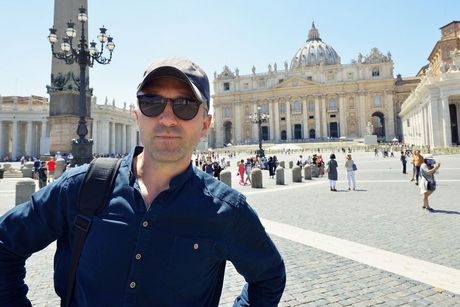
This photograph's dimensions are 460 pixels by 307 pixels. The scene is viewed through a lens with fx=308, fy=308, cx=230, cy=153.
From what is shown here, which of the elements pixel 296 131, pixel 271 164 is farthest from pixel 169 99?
pixel 296 131

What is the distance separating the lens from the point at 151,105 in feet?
4.56

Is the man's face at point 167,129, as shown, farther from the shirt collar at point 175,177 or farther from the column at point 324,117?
the column at point 324,117

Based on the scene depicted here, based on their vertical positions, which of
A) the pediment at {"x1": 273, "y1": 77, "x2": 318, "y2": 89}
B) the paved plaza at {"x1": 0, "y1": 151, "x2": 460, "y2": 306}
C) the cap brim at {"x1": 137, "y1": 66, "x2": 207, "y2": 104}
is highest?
the pediment at {"x1": 273, "y1": 77, "x2": 318, "y2": 89}

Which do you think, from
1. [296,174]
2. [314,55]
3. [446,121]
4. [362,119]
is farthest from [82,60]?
[314,55]

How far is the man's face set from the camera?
1373mm

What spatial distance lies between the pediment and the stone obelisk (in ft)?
219

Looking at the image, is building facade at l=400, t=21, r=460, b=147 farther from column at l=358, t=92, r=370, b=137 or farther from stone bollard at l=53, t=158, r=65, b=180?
stone bollard at l=53, t=158, r=65, b=180

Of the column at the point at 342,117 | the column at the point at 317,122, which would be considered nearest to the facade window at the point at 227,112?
the column at the point at 317,122

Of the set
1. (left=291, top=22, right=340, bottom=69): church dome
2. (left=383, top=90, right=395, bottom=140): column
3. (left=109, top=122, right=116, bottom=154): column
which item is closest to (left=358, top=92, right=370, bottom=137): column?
(left=383, top=90, right=395, bottom=140): column

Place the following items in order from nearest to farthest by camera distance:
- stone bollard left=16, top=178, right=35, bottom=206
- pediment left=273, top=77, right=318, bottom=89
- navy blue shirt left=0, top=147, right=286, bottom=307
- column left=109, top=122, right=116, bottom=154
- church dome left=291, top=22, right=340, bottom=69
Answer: navy blue shirt left=0, top=147, right=286, bottom=307, stone bollard left=16, top=178, right=35, bottom=206, column left=109, top=122, right=116, bottom=154, pediment left=273, top=77, right=318, bottom=89, church dome left=291, top=22, right=340, bottom=69

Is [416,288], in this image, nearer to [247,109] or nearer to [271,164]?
[271,164]

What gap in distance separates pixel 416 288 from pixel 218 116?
8171 centimetres

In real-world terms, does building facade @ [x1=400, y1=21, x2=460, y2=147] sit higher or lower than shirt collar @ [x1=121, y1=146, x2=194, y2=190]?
higher

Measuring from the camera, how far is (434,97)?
34.0 meters
